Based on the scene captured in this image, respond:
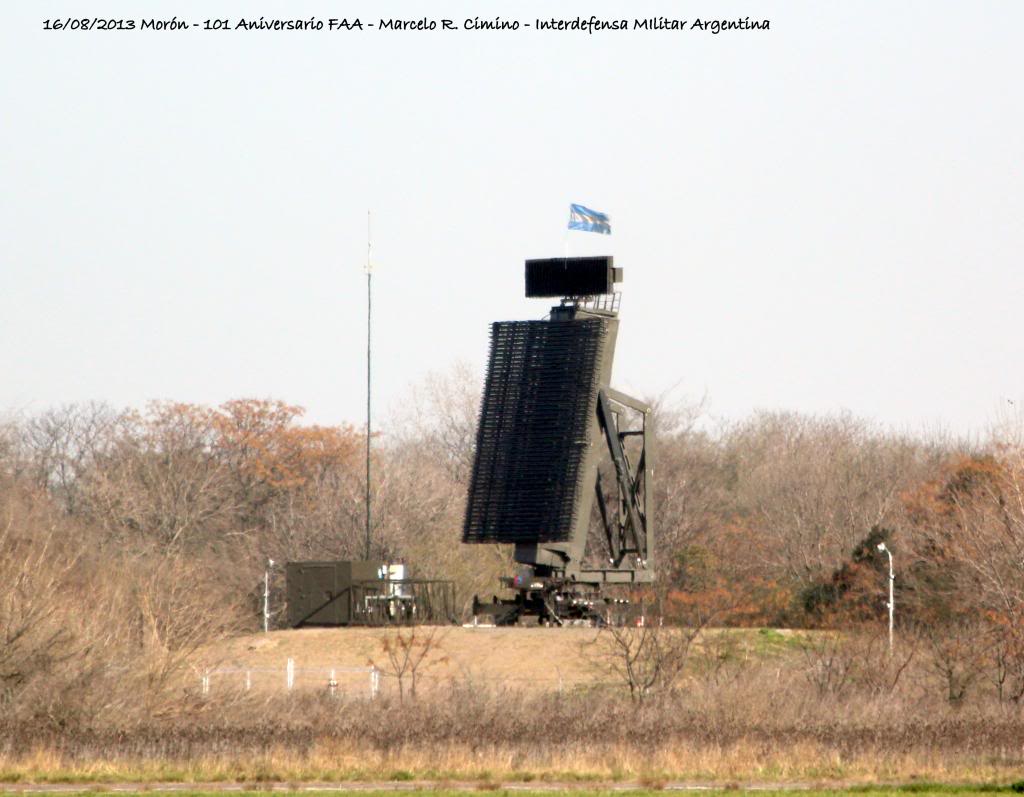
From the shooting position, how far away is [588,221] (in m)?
41.5

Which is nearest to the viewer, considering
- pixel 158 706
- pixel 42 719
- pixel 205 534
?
pixel 42 719

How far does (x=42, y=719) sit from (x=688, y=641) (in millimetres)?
10982

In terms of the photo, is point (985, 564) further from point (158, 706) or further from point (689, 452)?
point (689, 452)

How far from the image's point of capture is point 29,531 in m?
36.4

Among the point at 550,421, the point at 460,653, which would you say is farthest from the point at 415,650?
the point at 550,421

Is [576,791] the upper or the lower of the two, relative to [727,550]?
lower

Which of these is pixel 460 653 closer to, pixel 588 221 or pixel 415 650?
pixel 415 650

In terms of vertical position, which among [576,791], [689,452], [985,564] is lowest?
[576,791]

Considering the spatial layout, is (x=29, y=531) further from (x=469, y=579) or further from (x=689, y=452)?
(x=689, y=452)

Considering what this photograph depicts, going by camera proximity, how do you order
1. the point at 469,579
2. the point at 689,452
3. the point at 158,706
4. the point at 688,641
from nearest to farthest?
the point at 158,706, the point at 688,641, the point at 469,579, the point at 689,452

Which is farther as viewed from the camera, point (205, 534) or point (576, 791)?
point (205, 534)

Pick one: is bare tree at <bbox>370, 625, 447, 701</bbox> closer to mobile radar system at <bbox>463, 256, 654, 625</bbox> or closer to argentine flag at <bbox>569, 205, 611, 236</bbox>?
mobile radar system at <bbox>463, 256, 654, 625</bbox>

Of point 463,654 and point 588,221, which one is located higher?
point 588,221

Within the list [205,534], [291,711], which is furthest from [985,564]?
[205,534]
